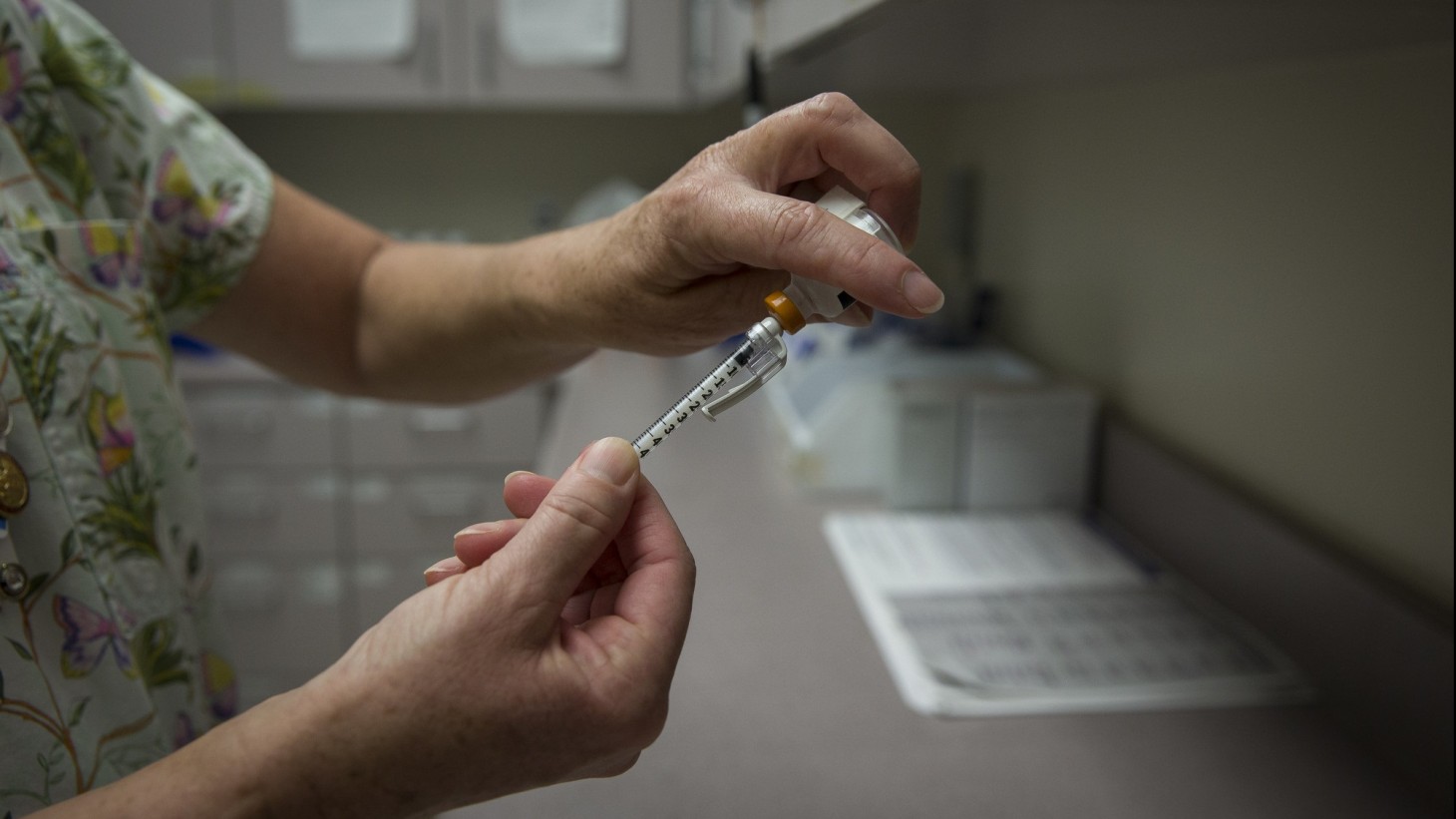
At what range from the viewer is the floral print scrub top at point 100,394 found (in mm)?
529

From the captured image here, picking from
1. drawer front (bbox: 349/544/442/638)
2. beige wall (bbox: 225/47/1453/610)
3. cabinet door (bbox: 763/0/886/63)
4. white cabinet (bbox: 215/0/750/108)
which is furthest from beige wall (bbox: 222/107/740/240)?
cabinet door (bbox: 763/0/886/63)

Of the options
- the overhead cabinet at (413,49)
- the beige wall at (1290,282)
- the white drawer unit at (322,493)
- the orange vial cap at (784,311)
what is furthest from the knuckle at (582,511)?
the overhead cabinet at (413,49)

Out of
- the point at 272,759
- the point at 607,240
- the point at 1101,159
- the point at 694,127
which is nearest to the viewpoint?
the point at 272,759

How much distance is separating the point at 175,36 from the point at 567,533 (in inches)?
88.4

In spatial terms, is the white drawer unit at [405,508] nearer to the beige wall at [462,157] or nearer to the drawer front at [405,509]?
the drawer front at [405,509]

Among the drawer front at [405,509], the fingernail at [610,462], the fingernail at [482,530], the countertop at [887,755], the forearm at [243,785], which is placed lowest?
the drawer front at [405,509]

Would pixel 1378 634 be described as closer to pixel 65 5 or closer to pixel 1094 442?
pixel 1094 442

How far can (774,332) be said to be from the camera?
47 cm

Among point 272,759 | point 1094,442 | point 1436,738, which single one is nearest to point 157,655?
point 272,759

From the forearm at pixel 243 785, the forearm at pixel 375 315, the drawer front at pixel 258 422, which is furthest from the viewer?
the drawer front at pixel 258 422

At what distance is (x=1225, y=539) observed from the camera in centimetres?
100

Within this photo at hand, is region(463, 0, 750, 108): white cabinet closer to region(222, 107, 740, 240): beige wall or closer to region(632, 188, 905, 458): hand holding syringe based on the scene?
region(222, 107, 740, 240): beige wall

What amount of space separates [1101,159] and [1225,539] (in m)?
0.60

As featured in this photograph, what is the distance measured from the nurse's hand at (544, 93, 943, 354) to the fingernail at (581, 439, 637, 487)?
0.36 feet
